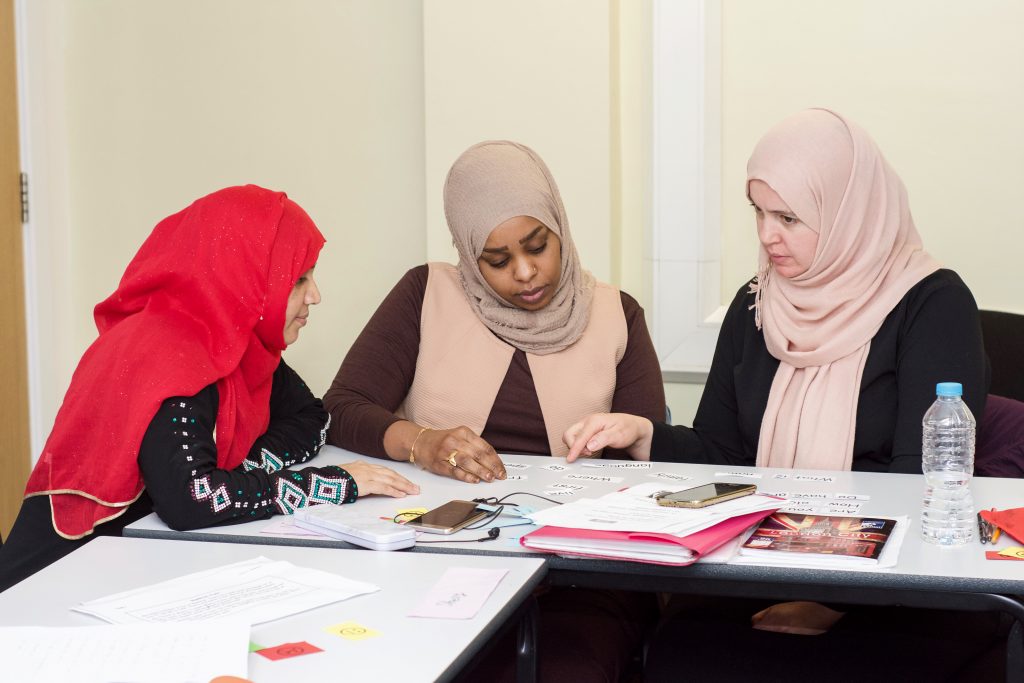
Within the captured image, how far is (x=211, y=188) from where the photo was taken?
3521 millimetres

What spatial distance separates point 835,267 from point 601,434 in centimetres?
59

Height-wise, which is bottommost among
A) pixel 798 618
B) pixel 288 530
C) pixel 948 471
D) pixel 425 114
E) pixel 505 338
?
pixel 798 618

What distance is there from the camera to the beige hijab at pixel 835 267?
2.18 meters

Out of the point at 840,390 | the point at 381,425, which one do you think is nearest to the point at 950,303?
the point at 840,390

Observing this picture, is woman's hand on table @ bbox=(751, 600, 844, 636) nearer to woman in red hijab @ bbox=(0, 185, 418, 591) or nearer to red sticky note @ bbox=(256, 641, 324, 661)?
woman in red hijab @ bbox=(0, 185, 418, 591)

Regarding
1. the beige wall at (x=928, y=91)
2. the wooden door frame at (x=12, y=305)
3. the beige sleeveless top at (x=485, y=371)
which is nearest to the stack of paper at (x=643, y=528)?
the beige sleeveless top at (x=485, y=371)

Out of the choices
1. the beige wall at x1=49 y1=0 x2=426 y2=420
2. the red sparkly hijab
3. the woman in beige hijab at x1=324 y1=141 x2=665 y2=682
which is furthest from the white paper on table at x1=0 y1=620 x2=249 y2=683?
the beige wall at x1=49 y1=0 x2=426 y2=420

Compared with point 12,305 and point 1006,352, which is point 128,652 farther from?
point 12,305

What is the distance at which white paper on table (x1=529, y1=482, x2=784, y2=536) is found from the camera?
1518 millimetres

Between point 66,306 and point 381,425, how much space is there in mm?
1910

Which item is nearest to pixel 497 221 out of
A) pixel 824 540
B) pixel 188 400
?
pixel 188 400

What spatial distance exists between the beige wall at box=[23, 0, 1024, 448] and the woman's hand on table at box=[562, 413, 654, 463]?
95 cm

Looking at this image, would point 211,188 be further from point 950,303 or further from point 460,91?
point 950,303

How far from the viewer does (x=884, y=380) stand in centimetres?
218
